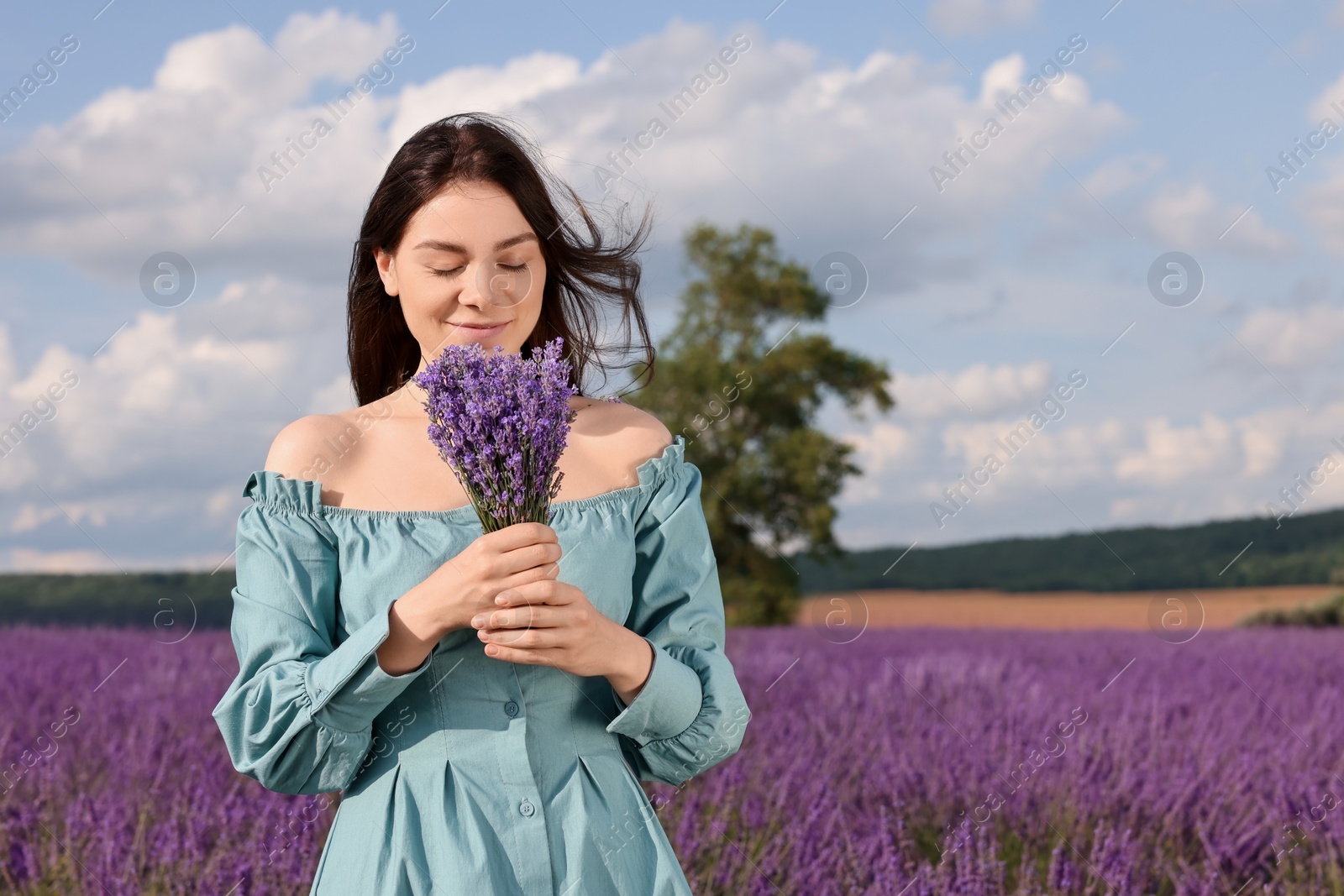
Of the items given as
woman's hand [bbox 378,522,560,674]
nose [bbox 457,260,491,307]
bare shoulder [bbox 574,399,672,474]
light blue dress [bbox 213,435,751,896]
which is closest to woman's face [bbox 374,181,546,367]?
nose [bbox 457,260,491,307]

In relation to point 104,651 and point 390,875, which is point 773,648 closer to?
point 104,651

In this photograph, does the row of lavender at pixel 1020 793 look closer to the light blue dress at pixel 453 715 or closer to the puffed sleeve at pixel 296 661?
the light blue dress at pixel 453 715

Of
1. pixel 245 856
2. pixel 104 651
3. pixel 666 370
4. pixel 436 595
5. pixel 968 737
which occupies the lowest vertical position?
pixel 968 737

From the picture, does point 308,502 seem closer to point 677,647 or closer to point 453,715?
point 453,715

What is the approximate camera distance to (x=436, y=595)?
1.32m

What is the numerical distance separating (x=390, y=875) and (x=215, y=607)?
31.1 feet

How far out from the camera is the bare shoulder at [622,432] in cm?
172

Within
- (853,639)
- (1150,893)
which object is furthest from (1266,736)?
(853,639)

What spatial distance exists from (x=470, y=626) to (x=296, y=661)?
0.23 meters

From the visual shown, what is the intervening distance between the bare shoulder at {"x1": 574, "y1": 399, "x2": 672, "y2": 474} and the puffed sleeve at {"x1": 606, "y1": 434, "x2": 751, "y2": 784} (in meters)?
0.05

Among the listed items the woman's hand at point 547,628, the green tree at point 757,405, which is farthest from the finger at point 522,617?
the green tree at point 757,405

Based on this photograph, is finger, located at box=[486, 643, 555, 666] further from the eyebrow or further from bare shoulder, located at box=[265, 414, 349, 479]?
the eyebrow

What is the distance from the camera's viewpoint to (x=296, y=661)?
1.43m

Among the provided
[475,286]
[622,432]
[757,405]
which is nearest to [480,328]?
[475,286]
